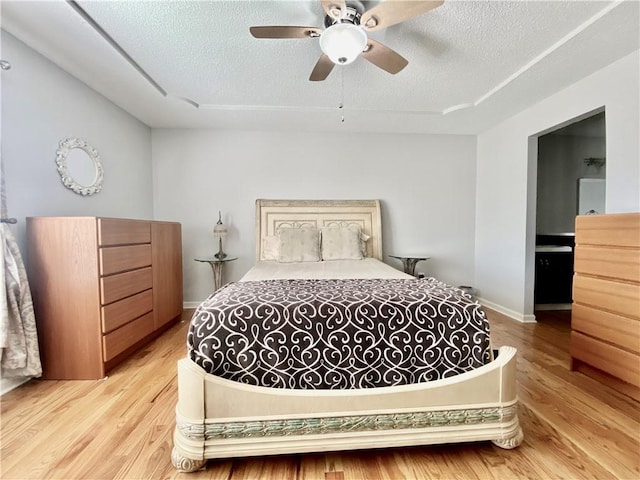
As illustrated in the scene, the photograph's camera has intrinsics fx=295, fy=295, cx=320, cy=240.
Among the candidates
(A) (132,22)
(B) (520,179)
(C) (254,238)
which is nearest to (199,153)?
(C) (254,238)

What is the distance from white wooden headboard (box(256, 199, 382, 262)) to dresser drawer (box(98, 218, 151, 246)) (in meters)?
1.34

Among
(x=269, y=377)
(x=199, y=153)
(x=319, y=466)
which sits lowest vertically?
(x=319, y=466)

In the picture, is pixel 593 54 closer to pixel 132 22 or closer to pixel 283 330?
pixel 283 330

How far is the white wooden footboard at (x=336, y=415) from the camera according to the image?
125 cm

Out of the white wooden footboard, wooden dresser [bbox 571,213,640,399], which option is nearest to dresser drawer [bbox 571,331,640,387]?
wooden dresser [bbox 571,213,640,399]

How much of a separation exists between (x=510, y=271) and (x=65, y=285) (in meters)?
4.28

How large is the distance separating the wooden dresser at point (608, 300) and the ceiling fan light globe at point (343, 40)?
6.19ft

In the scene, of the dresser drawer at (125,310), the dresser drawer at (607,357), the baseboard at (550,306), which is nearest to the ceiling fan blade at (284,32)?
the dresser drawer at (125,310)

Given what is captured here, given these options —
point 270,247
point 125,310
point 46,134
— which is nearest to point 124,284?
point 125,310

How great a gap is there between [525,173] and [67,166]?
4461mm

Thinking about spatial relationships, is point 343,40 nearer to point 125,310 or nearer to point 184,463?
point 184,463

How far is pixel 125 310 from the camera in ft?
7.67

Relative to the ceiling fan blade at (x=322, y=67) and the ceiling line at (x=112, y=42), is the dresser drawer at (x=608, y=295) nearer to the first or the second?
the ceiling fan blade at (x=322, y=67)

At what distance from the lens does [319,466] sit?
1314 mm
